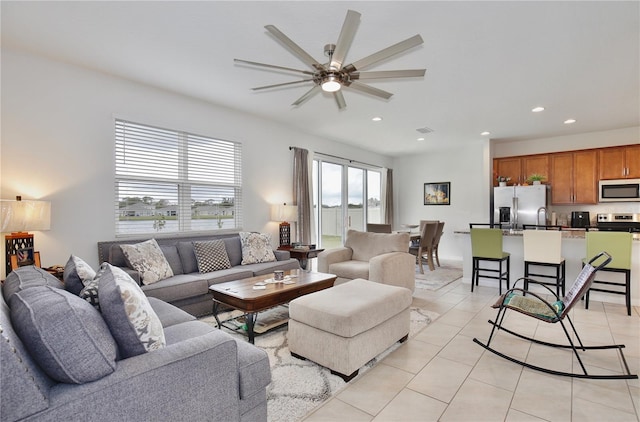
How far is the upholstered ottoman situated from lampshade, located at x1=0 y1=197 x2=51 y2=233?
2.40 m

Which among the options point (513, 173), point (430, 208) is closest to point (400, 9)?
point (513, 173)

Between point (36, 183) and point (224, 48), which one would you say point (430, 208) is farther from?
point (36, 183)

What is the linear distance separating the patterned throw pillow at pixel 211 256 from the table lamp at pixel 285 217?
123cm

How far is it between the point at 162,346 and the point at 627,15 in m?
3.99

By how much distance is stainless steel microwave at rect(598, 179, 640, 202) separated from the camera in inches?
221

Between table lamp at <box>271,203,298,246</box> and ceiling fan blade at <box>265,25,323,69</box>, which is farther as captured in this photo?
table lamp at <box>271,203,298,246</box>

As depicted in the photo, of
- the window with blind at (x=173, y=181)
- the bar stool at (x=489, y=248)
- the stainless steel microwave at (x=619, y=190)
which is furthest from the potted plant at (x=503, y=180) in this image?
the window with blind at (x=173, y=181)

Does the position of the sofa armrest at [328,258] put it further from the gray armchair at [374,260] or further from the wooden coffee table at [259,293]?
the wooden coffee table at [259,293]

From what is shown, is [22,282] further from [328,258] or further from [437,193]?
[437,193]

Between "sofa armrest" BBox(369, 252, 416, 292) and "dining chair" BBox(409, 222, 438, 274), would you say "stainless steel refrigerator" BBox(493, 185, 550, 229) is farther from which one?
"sofa armrest" BBox(369, 252, 416, 292)

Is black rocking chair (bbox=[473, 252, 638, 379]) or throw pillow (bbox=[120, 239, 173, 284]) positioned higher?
throw pillow (bbox=[120, 239, 173, 284])

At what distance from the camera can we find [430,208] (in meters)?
8.30

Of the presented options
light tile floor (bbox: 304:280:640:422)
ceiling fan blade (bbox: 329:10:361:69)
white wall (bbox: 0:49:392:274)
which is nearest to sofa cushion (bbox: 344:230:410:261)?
light tile floor (bbox: 304:280:640:422)

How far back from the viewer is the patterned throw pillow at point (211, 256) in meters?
3.84
